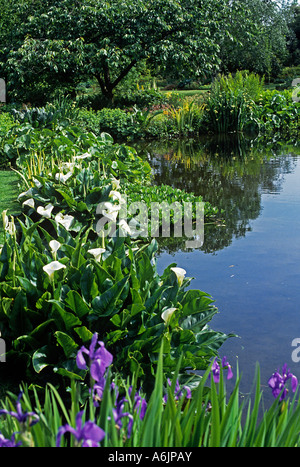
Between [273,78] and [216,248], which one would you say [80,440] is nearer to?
[216,248]

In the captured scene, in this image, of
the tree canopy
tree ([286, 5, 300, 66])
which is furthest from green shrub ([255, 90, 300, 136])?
tree ([286, 5, 300, 66])

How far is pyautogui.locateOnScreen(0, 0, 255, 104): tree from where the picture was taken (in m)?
16.8

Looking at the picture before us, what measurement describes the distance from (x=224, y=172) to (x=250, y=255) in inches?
194

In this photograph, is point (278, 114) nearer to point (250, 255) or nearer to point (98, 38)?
point (98, 38)

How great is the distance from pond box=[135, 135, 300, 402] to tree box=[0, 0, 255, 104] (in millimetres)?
7523

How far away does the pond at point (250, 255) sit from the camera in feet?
11.7

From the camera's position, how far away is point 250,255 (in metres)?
5.32

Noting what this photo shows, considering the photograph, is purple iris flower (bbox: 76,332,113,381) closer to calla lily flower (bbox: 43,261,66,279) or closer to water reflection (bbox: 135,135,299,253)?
calla lily flower (bbox: 43,261,66,279)

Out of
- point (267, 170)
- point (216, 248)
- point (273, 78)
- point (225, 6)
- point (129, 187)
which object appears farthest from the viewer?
→ point (273, 78)

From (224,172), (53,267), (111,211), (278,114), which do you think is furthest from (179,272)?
(278,114)

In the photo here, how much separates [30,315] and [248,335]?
5.04 ft

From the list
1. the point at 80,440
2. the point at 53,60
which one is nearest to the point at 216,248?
the point at 80,440

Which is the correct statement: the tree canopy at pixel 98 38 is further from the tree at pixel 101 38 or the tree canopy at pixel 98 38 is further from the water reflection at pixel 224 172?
the water reflection at pixel 224 172

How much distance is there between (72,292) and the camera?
2.77 metres
